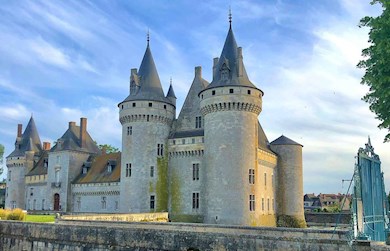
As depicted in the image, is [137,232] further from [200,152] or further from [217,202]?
[200,152]

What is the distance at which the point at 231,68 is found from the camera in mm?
32219

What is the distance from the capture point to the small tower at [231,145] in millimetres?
29469

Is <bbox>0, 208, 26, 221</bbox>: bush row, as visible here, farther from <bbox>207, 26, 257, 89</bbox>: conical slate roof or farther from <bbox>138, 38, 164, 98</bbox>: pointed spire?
<bbox>207, 26, 257, 89</bbox>: conical slate roof

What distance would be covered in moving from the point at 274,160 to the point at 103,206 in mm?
17867

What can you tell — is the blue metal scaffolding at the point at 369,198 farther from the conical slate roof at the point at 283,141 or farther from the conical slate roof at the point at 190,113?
the conical slate roof at the point at 283,141

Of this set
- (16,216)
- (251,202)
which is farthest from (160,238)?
(16,216)

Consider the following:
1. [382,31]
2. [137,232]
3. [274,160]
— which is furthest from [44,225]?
[274,160]

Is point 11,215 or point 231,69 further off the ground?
point 231,69

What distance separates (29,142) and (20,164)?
10.2ft

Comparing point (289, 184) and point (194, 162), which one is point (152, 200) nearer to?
point (194, 162)

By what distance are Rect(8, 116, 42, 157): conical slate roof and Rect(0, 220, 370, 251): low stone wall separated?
29594 mm

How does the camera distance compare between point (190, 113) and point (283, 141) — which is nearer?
point (190, 113)

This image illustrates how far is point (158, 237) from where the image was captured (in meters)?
16.5

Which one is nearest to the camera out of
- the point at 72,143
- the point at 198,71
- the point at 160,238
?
the point at 160,238
